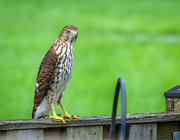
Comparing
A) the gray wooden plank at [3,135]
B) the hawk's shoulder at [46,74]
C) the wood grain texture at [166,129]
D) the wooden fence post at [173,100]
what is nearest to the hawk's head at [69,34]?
the hawk's shoulder at [46,74]

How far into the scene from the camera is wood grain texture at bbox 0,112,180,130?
242 centimetres

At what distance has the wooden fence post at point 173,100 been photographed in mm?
2934

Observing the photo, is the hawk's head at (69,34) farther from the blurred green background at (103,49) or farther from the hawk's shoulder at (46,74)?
the blurred green background at (103,49)

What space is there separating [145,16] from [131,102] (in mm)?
9494

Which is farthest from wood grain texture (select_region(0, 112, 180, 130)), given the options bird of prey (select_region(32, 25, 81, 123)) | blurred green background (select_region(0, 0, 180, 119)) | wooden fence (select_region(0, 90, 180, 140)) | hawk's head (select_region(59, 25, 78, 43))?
blurred green background (select_region(0, 0, 180, 119))

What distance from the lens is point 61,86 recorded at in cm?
340

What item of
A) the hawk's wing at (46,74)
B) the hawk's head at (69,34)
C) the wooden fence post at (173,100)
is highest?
the hawk's head at (69,34)

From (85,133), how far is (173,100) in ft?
2.30

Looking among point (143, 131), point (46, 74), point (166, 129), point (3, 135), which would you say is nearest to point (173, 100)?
point (166, 129)

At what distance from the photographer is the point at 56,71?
3.34m

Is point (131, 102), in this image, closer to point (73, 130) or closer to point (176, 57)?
point (176, 57)

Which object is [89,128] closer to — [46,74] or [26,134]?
[26,134]

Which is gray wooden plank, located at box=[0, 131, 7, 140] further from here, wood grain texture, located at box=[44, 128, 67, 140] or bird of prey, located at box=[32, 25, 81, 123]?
bird of prey, located at box=[32, 25, 81, 123]

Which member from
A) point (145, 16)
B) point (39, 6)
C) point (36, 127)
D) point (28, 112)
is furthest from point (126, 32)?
point (36, 127)
